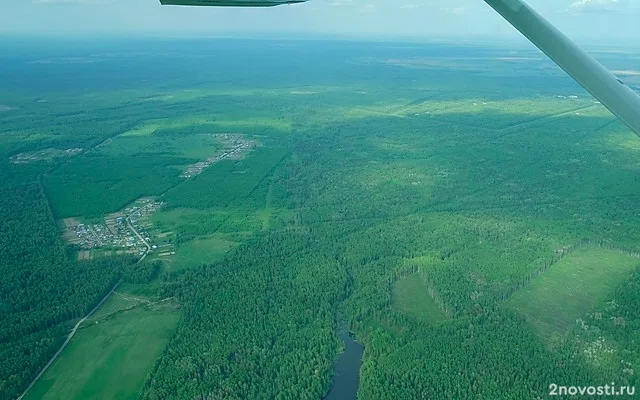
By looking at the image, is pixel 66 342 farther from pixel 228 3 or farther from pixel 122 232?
pixel 228 3

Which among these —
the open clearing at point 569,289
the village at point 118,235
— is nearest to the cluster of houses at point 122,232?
the village at point 118,235

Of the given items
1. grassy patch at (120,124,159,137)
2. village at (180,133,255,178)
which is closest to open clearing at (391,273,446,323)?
village at (180,133,255,178)

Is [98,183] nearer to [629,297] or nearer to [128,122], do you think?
[128,122]

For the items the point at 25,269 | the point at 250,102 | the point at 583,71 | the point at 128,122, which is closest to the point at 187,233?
the point at 25,269

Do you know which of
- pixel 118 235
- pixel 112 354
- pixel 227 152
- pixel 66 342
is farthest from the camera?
pixel 227 152

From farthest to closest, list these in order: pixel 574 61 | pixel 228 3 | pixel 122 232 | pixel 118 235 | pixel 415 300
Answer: pixel 122 232
pixel 118 235
pixel 415 300
pixel 574 61
pixel 228 3

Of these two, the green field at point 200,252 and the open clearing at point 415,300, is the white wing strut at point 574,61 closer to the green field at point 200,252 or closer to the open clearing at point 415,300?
Answer: the open clearing at point 415,300

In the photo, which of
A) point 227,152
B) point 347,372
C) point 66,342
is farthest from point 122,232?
point 227,152
